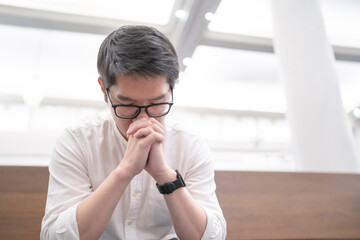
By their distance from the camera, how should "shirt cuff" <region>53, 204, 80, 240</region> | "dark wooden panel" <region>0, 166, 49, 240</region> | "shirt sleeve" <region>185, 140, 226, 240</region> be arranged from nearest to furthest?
"shirt cuff" <region>53, 204, 80, 240</region> → "shirt sleeve" <region>185, 140, 226, 240</region> → "dark wooden panel" <region>0, 166, 49, 240</region>

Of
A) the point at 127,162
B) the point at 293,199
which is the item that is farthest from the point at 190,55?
the point at 127,162

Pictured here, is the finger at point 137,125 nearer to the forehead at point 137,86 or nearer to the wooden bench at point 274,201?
the forehead at point 137,86

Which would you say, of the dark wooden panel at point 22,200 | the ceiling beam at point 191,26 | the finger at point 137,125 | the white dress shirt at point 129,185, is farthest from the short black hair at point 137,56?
the ceiling beam at point 191,26

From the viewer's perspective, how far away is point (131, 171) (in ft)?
2.71

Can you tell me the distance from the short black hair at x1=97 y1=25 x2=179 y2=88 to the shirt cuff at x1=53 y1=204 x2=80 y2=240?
40cm

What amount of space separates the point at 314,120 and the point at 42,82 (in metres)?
3.37

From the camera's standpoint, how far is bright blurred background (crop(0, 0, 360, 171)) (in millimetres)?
2627

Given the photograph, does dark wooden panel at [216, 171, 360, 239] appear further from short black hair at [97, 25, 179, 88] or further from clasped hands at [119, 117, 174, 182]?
short black hair at [97, 25, 179, 88]

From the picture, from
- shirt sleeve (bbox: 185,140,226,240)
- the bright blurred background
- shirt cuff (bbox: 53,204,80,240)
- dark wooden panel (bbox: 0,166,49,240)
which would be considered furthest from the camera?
the bright blurred background

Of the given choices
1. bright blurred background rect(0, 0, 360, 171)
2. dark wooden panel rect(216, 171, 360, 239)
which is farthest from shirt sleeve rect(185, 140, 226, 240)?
bright blurred background rect(0, 0, 360, 171)

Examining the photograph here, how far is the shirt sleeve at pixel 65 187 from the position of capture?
0.79 meters

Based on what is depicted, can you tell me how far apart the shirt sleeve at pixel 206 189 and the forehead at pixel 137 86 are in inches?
13.6

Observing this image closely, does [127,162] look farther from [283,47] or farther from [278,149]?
[278,149]

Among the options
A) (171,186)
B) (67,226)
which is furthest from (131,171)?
(67,226)
